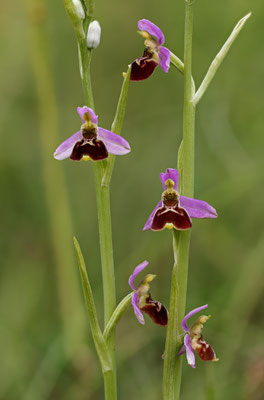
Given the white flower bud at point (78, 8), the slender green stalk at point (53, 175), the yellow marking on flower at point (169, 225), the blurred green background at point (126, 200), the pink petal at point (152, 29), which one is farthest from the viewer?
the slender green stalk at point (53, 175)

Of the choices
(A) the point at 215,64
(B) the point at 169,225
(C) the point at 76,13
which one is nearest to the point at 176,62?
(A) the point at 215,64

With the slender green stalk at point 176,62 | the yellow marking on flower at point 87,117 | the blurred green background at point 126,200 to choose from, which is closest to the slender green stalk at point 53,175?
the blurred green background at point 126,200

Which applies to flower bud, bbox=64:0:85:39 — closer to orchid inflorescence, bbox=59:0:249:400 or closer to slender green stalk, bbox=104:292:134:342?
orchid inflorescence, bbox=59:0:249:400

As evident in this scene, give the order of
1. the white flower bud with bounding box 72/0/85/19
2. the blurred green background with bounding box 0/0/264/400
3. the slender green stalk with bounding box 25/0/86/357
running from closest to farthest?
the white flower bud with bounding box 72/0/85/19
the blurred green background with bounding box 0/0/264/400
the slender green stalk with bounding box 25/0/86/357

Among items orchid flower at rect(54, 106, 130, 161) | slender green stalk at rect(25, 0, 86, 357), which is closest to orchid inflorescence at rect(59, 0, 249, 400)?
orchid flower at rect(54, 106, 130, 161)

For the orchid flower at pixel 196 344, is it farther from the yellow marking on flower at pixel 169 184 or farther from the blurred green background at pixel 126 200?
the blurred green background at pixel 126 200

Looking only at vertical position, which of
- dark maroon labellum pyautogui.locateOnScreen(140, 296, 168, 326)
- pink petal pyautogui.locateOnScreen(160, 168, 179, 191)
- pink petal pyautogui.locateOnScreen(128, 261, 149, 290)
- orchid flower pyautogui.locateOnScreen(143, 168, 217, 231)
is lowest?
dark maroon labellum pyautogui.locateOnScreen(140, 296, 168, 326)
